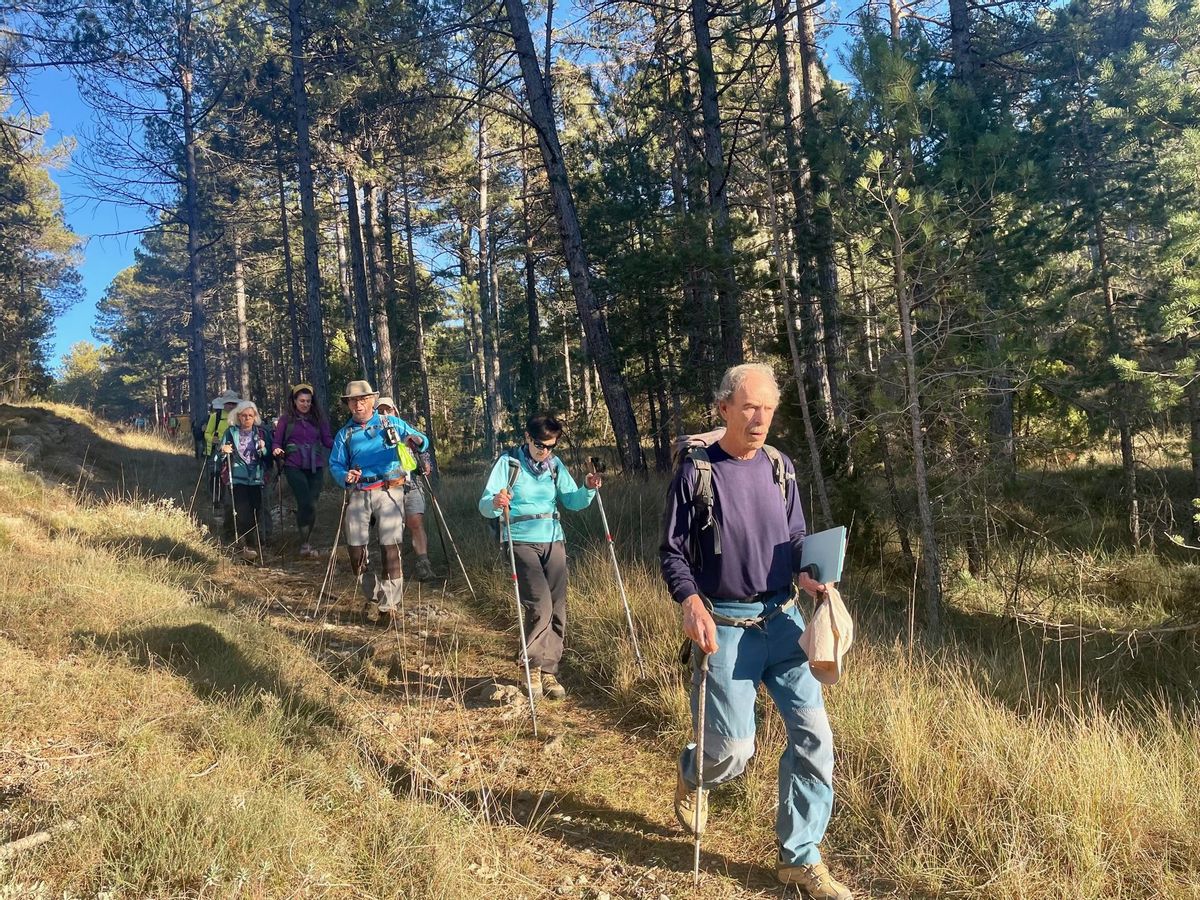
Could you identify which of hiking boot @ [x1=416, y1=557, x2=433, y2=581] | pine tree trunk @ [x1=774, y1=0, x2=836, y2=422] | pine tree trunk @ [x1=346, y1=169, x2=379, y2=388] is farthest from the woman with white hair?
pine tree trunk @ [x1=346, y1=169, x2=379, y2=388]

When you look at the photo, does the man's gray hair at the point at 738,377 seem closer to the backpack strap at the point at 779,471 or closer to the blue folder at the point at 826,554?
the backpack strap at the point at 779,471

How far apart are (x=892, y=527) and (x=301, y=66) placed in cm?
1488

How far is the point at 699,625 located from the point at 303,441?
23.6 feet

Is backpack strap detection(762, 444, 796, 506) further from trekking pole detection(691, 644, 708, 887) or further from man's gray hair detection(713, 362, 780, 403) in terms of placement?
trekking pole detection(691, 644, 708, 887)

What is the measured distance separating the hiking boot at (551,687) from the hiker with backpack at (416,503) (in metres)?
2.42

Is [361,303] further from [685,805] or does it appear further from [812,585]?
[812,585]

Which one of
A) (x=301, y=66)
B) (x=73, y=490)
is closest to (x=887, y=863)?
(x=73, y=490)

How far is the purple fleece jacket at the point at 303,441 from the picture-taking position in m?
8.48

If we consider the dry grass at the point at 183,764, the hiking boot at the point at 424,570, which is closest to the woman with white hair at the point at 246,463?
the hiking boot at the point at 424,570

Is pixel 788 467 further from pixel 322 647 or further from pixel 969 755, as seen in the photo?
pixel 322 647

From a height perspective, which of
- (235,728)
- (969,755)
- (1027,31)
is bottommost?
(969,755)

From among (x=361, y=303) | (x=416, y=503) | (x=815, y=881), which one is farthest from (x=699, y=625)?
(x=361, y=303)

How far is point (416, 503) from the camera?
7.09 meters

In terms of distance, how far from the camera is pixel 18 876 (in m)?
2.32
